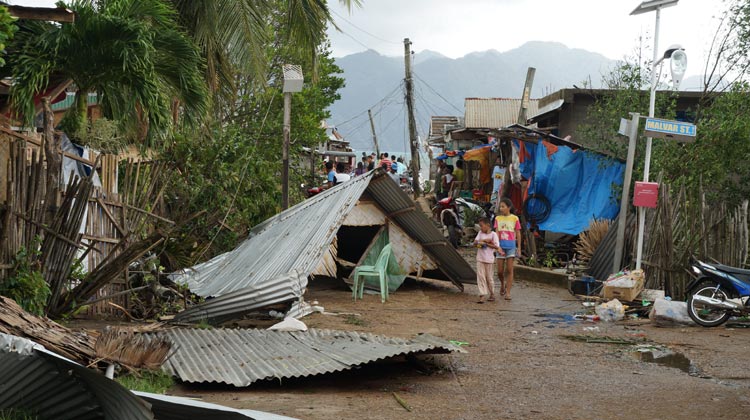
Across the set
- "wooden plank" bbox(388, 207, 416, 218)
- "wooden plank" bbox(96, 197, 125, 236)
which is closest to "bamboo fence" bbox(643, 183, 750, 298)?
"wooden plank" bbox(388, 207, 416, 218)

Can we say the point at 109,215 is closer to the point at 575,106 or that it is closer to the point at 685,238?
the point at 685,238

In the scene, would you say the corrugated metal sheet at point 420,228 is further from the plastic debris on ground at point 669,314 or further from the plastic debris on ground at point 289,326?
the plastic debris on ground at point 289,326

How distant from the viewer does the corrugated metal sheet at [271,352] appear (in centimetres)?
692

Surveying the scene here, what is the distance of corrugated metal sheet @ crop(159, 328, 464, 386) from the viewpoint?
6918 mm

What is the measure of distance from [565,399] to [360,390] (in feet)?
5.74

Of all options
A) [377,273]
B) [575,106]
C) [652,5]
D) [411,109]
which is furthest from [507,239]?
[411,109]

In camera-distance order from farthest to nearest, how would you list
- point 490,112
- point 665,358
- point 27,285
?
1. point 490,112
2. point 665,358
3. point 27,285

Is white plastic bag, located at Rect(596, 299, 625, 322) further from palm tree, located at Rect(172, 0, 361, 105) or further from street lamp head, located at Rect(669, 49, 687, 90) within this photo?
palm tree, located at Rect(172, 0, 361, 105)

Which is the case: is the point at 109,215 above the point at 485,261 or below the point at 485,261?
above

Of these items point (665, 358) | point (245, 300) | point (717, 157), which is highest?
point (717, 157)

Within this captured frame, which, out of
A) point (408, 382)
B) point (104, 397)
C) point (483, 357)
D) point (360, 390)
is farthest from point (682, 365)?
point (104, 397)

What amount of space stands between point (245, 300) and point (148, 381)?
331cm

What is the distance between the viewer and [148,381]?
6543 mm

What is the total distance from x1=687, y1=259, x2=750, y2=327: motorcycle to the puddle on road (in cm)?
191
